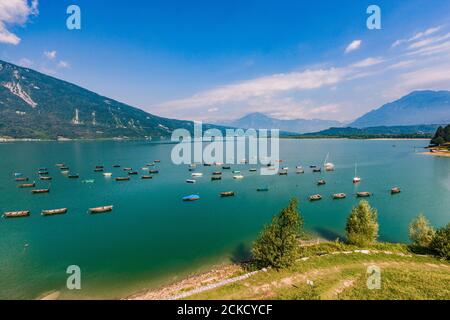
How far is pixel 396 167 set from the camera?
14050 centimetres

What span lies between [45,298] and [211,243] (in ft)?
91.8

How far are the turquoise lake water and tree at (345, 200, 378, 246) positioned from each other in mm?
8131

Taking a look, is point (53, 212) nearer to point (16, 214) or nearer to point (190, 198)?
point (16, 214)

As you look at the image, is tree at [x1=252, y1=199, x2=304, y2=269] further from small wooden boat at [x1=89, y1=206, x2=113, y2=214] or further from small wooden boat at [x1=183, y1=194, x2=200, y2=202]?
small wooden boat at [x1=89, y1=206, x2=113, y2=214]

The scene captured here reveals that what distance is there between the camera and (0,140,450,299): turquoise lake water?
38.6 m

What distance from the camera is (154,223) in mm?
60594

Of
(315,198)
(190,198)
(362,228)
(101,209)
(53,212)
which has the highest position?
(362,228)

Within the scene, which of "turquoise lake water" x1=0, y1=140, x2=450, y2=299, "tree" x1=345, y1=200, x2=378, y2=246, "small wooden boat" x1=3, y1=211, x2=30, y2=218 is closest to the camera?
"turquoise lake water" x1=0, y1=140, x2=450, y2=299

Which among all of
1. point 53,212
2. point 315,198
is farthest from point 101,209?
point 315,198

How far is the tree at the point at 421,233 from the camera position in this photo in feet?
133

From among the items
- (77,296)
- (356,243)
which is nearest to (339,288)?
(356,243)

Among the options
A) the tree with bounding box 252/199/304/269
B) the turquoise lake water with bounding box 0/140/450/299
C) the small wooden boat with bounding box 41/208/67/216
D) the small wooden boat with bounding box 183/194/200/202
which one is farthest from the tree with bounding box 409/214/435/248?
the small wooden boat with bounding box 41/208/67/216

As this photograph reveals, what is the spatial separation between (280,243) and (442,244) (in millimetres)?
26359
